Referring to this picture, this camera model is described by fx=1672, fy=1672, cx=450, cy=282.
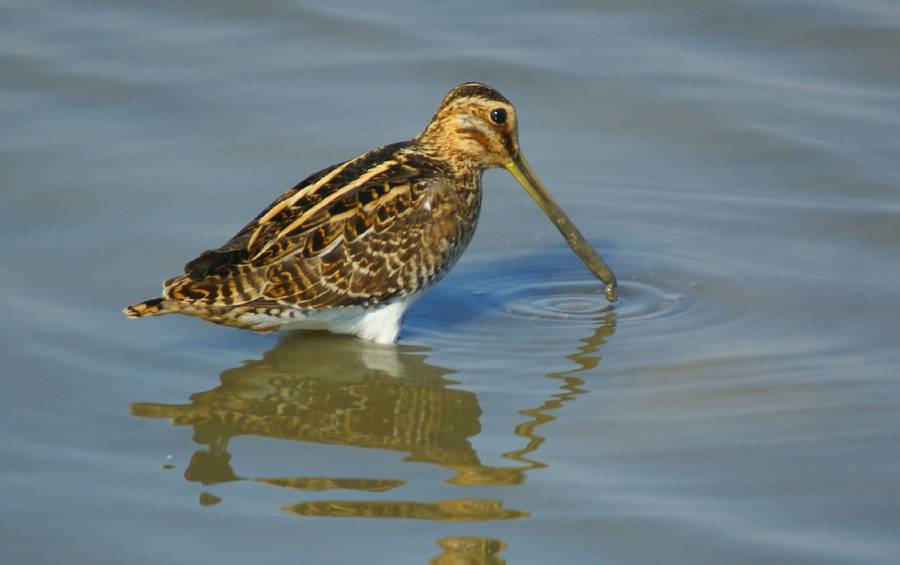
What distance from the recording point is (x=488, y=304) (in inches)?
374

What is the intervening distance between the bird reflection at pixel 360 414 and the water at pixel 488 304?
21 mm

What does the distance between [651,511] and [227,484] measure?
5.87 ft

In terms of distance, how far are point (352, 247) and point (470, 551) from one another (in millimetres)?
2717

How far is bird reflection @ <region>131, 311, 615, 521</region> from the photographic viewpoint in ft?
23.3

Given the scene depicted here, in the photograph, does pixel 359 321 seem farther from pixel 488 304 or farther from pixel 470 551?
pixel 470 551

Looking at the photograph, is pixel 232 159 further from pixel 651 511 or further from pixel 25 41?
pixel 651 511

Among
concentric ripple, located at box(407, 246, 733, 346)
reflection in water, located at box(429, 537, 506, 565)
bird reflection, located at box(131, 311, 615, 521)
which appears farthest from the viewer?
concentric ripple, located at box(407, 246, 733, 346)

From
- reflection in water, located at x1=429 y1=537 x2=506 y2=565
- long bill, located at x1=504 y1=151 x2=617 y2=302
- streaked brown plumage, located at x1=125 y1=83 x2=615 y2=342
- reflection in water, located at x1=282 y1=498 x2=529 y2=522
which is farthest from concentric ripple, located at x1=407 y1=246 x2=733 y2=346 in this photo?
reflection in water, located at x1=429 y1=537 x2=506 y2=565

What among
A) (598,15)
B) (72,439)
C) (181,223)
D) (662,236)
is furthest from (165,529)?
(598,15)

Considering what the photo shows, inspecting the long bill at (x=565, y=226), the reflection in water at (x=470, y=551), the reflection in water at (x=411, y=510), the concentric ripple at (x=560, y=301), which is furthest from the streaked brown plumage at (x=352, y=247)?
the reflection in water at (x=470, y=551)

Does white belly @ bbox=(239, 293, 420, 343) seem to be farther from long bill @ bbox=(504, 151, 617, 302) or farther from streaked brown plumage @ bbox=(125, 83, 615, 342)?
long bill @ bbox=(504, 151, 617, 302)

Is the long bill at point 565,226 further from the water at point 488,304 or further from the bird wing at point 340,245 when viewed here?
the bird wing at point 340,245

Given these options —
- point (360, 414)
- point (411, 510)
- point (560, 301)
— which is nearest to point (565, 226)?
point (560, 301)

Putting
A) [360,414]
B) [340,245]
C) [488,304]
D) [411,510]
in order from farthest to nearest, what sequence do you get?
[488,304] → [340,245] → [360,414] → [411,510]
